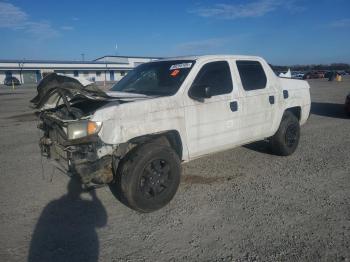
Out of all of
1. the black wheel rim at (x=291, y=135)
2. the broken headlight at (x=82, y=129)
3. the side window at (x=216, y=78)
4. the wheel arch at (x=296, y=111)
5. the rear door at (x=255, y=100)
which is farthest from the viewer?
the wheel arch at (x=296, y=111)

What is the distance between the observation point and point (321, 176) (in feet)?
16.9

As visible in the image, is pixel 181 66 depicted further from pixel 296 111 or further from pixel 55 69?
pixel 55 69

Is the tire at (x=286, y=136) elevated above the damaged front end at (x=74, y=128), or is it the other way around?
the damaged front end at (x=74, y=128)

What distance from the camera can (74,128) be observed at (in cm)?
356

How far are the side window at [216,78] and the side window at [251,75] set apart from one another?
32 centimetres

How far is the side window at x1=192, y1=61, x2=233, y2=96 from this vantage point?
15.3 ft

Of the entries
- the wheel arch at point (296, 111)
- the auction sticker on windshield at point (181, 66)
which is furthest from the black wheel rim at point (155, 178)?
the wheel arch at point (296, 111)

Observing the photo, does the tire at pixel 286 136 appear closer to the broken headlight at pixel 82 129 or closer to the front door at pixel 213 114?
the front door at pixel 213 114

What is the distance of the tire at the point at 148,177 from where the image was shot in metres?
3.78

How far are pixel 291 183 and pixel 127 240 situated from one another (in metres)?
2.74

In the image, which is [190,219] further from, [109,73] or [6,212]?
[109,73]

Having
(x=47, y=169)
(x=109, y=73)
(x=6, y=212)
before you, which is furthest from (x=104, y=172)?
(x=109, y=73)

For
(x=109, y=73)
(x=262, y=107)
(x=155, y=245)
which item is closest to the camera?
(x=155, y=245)

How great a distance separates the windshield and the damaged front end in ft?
2.70
